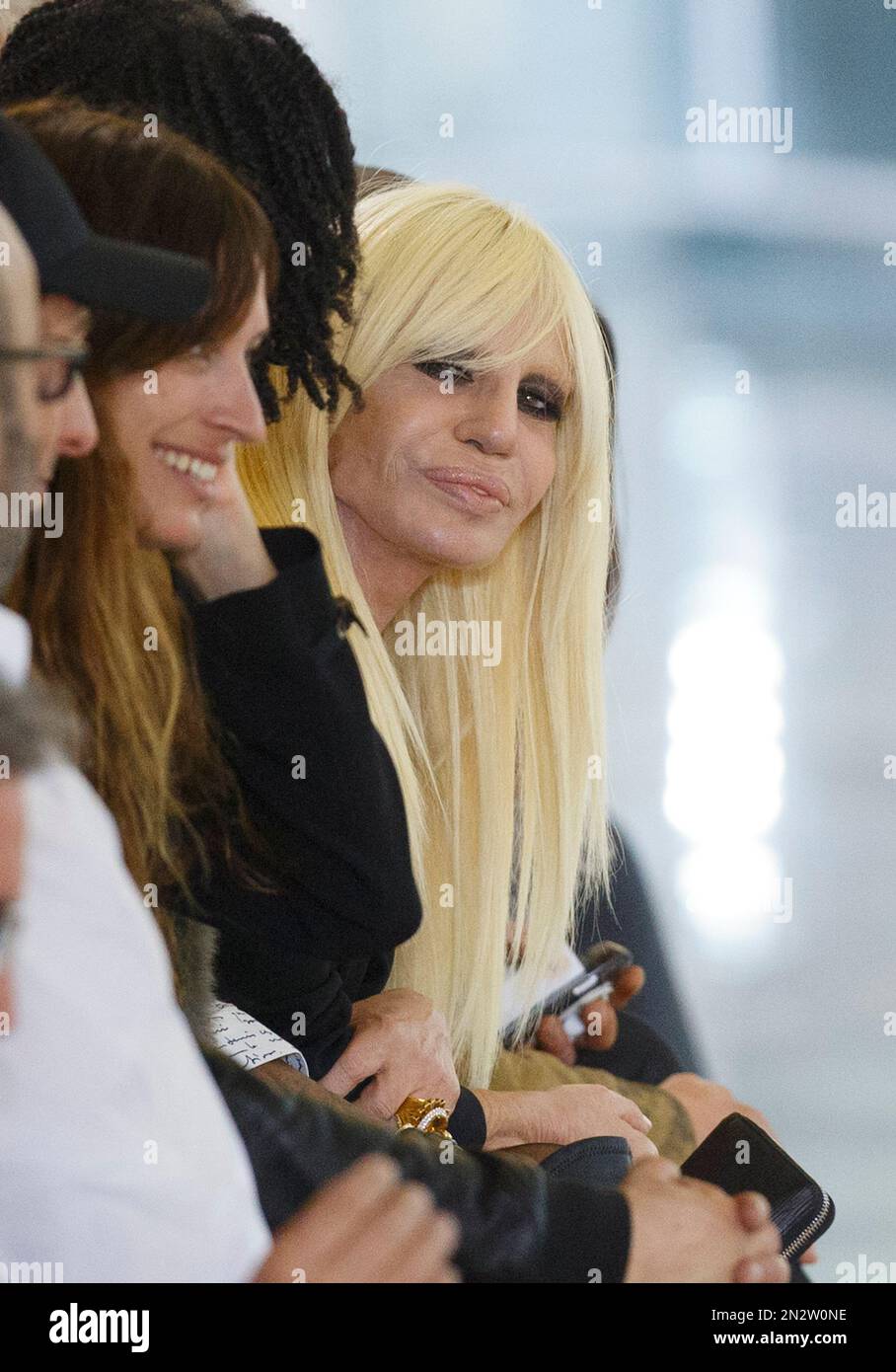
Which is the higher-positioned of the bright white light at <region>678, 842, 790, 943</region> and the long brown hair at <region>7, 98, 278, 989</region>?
the long brown hair at <region>7, 98, 278, 989</region>

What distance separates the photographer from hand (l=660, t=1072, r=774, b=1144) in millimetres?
1085

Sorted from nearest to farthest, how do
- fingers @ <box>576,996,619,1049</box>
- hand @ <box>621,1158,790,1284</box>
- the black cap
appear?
the black cap < hand @ <box>621,1158,790,1284</box> < fingers @ <box>576,996,619,1049</box>

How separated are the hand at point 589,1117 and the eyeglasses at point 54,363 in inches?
23.1

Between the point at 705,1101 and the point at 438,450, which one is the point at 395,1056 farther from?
the point at 438,450

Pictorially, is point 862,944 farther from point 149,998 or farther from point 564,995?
point 149,998

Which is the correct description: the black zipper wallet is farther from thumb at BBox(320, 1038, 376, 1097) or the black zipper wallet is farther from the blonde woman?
thumb at BBox(320, 1038, 376, 1097)

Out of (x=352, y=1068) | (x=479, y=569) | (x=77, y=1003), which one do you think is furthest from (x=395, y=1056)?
(x=479, y=569)

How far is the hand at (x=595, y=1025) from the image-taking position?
1.10m

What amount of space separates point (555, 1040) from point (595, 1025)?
1.3 inches

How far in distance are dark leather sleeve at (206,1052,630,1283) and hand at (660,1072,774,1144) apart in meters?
0.10

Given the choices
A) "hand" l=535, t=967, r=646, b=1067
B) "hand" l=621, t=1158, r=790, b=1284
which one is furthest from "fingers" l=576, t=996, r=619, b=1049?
"hand" l=621, t=1158, r=790, b=1284

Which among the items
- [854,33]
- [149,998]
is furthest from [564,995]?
[854,33]

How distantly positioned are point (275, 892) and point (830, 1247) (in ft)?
1.66

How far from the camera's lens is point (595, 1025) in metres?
1.11
